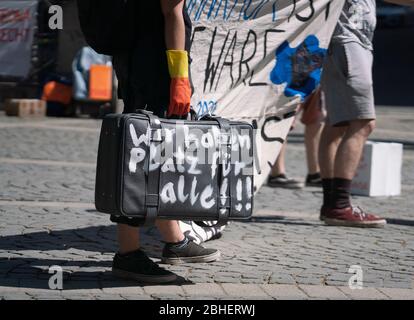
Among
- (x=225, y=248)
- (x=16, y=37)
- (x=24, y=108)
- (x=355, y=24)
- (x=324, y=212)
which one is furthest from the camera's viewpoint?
(x=16, y=37)

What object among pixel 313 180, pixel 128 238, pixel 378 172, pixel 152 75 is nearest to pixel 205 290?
pixel 128 238

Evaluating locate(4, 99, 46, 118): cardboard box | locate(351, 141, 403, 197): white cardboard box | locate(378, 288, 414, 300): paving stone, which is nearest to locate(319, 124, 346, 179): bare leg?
locate(351, 141, 403, 197): white cardboard box

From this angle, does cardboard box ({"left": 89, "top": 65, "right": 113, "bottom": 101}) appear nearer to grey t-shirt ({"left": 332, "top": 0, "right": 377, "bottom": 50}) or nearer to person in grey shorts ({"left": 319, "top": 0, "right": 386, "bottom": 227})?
person in grey shorts ({"left": 319, "top": 0, "right": 386, "bottom": 227})

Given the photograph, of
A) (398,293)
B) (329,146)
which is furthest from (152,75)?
(329,146)

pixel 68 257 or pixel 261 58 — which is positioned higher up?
pixel 261 58

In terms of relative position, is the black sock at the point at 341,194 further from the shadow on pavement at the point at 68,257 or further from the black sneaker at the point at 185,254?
the black sneaker at the point at 185,254

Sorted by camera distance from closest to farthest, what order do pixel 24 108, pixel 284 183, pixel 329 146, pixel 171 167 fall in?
pixel 171 167 < pixel 329 146 < pixel 284 183 < pixel 24 108

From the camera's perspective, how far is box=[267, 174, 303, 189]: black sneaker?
8992mm

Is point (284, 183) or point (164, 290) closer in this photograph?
point (164, 290)

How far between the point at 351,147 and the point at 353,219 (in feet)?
1.54

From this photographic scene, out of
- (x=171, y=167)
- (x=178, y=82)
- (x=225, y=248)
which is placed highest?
(x=178, y=82)

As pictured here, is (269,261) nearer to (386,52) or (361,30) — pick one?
(361,30)

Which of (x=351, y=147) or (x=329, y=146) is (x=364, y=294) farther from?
(x=329, y=146)

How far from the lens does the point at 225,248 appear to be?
239 inches
